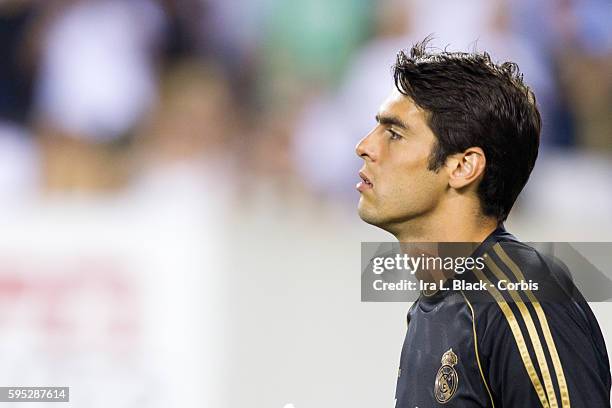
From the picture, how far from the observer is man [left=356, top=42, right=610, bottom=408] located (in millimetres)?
2031

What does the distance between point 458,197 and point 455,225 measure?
0.07m

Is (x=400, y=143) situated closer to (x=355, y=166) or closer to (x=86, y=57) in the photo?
(x=355, y=166)

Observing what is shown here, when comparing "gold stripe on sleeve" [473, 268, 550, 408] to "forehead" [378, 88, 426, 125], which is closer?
"gold stripe on sleeve" [473, 268, 550, 408]

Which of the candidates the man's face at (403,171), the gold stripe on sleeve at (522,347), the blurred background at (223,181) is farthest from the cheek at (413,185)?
the blurred background at (223,181)

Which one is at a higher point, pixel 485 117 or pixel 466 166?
pixel 485 117

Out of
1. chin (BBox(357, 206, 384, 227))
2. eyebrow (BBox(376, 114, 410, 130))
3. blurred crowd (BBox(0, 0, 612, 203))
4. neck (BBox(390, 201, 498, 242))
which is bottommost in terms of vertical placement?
neck (BBox(390, 201, 498, 242))

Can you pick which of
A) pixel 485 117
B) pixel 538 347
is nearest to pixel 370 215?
pixel 485 117

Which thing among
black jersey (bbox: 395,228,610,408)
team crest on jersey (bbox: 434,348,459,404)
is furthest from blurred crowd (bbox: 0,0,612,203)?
team crest on jersey (bbox: 434,348,459,404)

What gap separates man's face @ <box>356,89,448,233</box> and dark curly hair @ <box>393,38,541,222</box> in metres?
0.03

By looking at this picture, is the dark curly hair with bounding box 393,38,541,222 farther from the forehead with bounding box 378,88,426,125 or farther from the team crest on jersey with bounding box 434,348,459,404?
the team crest on jersey with bounding box 434,348,459,404

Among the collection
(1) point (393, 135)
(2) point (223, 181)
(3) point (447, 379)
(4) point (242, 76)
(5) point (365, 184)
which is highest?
(4) point (242, 76)

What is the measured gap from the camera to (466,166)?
2.31m

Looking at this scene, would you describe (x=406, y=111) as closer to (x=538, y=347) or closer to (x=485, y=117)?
(x=485, y=117)

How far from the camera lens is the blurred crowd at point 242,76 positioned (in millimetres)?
4648
